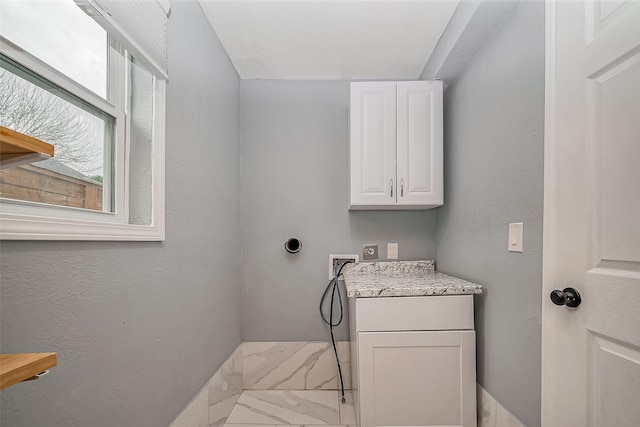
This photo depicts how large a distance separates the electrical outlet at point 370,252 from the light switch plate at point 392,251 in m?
0.09

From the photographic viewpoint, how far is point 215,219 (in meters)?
1.81

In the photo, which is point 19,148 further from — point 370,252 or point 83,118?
point 370,252

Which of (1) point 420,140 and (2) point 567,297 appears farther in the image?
(1) point 420,140

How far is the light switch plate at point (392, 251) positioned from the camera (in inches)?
89.7

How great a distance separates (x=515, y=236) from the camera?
4.23 feet

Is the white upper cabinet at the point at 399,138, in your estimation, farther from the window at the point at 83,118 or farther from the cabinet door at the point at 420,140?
the window at the point at 83,118

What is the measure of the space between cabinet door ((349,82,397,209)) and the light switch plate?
43 cm

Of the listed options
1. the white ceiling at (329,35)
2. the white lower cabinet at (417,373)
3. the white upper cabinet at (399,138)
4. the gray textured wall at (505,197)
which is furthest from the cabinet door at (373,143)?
the white lower cabinet at (417,373)

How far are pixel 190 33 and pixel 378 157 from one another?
1.21 metres

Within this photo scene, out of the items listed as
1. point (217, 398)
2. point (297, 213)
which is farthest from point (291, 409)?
point (297, 213)

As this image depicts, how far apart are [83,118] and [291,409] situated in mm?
1943

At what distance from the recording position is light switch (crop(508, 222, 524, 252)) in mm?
1257

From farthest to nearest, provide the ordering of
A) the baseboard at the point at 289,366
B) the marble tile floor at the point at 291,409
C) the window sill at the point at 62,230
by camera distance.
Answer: the baseboard at the point at 289,366 → the marble tile floor at the point at 291,409 → the window sill at the point at 62,230

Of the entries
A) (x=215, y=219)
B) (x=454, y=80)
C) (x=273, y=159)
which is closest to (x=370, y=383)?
(x=215, y=219)
